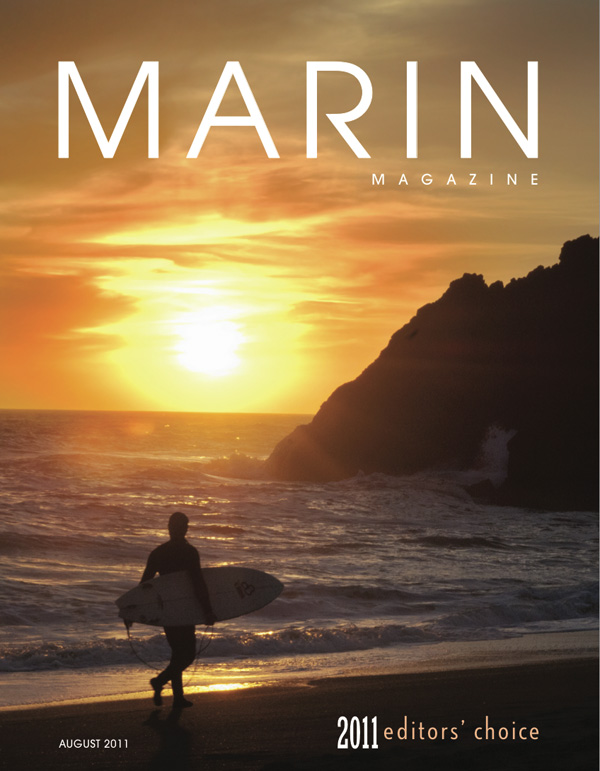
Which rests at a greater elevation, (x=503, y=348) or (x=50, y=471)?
(x=503, y=348)

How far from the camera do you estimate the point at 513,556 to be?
70.6 feet

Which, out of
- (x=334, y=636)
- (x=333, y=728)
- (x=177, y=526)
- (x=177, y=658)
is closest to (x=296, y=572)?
(x=334, y=636)

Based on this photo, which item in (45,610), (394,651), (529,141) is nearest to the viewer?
(394,651)

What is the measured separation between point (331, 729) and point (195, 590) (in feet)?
5.79

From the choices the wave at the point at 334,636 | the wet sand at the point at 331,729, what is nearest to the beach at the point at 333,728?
the wet sand at the point at 331,729

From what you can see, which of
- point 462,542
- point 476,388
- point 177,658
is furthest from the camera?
point 476,388

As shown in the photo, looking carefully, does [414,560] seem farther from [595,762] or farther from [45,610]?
[595,762]

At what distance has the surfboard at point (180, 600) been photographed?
835 cm

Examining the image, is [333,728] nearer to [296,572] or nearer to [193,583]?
[193,583]

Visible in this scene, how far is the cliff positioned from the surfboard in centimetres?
2957

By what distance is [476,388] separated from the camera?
138 feet

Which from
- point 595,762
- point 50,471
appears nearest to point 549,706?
point 595,762

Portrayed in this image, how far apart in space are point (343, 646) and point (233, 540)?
11.1m

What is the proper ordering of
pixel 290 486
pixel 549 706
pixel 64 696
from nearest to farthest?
1. pixel 549 706
2. pixel 64 696
3. pixel 290 486
